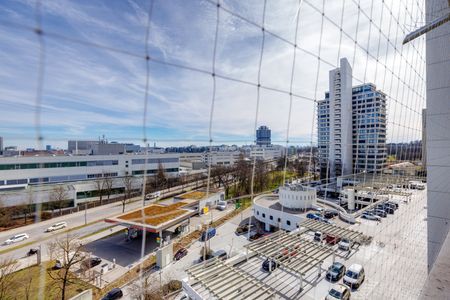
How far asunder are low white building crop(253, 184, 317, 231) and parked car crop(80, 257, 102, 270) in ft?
15.1

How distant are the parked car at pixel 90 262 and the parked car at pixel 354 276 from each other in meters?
4.74

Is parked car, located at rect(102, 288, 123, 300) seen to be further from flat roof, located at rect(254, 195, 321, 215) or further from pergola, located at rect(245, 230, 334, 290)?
flat roof, located at rect(254, 195, 321, 215)

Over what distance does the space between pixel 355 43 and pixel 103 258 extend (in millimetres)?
6202

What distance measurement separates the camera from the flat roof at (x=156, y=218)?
18.4 ft

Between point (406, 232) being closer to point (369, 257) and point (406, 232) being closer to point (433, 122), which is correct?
point (369, 257)

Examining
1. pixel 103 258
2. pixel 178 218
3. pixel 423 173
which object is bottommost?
pixel 103 258

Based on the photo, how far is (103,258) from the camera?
5.12 meters

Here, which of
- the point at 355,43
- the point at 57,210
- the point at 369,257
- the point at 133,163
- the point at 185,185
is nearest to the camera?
the point at 355,43

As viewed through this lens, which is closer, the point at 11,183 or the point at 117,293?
the point at 117,293

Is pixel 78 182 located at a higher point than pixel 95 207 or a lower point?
higher

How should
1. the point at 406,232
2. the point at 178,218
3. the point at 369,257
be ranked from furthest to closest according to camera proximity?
the point at 178,218, the point at 406,232, the point at 369,257

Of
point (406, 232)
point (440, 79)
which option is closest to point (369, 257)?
point (406, 232)

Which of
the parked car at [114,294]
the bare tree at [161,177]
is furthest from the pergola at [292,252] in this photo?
the bare tree at [161,177]

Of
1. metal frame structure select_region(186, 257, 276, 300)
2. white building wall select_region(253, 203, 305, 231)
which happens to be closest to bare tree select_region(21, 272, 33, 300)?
metal frame structure select_region(186, 257, 276, 300)
